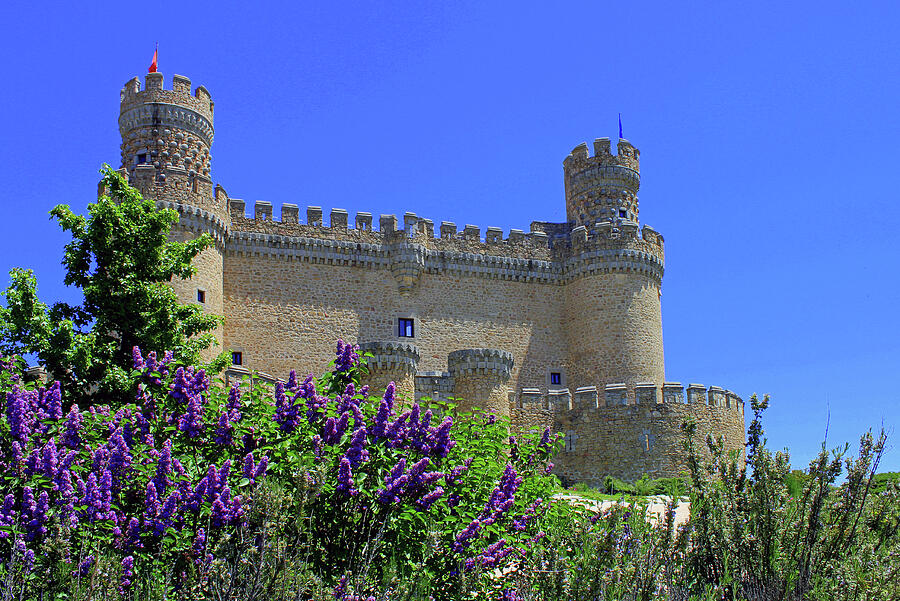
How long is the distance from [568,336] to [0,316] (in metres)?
18.8

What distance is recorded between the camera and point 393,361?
82.8ft

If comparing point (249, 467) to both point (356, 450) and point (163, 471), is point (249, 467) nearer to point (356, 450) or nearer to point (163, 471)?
point (163, 471)

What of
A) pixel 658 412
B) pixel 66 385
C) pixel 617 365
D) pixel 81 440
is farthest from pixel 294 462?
pixel 617 365

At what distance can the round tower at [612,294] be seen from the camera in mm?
30969

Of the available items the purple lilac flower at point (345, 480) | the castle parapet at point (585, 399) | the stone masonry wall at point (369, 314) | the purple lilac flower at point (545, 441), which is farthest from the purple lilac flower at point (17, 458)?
the castle parapet at point (585, 399)

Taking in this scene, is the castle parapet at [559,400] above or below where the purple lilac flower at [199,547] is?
above

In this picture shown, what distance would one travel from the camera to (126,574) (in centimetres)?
780

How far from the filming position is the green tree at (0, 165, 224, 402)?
17.0 metres

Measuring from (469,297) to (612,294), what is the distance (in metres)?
4.35

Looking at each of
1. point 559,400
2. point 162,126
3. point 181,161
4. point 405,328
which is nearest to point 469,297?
point 405,328

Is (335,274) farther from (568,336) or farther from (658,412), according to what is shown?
(658,412)

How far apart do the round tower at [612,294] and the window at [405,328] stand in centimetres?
508

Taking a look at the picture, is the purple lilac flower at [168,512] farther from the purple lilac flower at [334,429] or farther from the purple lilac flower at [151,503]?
the purple lilac flower at [334,429]

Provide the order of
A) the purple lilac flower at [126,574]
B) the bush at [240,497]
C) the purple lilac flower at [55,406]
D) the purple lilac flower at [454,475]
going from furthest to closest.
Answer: the purple lilac flower at [55,406] → the purple lilac flower at [454,475] → the purple lilac flower at [126,574] → the bush at [240,497]
